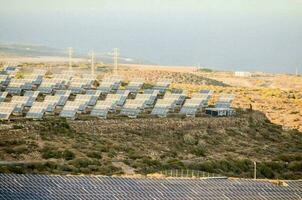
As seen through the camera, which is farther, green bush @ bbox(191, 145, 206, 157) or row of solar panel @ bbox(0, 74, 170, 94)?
row of solar panel @ bbox(0, 74, 170, 94)

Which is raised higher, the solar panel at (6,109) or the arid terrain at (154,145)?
the solar panel at (6,109)

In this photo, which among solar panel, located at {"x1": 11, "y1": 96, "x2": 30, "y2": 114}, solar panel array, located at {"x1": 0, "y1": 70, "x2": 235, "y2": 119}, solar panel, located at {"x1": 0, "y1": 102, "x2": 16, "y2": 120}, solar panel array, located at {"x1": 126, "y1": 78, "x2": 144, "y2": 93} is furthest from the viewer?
solar panel array, located at {"x1": 126, "y1": 78, "x2": 144, "y2": 93}

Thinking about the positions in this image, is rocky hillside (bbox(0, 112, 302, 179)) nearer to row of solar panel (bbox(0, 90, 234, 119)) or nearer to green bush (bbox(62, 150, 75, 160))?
green bush (bbox(62, 150, 75, 160))

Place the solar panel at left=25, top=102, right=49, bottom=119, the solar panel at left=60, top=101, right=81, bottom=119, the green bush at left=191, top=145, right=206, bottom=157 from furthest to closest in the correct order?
the solar panel at left=60, top=101, right=81, bottom=119 < the green bush at left=191, top=145, right=206, bottom=157 < the solar panel at left=25, top=102, right=49, bottom=119

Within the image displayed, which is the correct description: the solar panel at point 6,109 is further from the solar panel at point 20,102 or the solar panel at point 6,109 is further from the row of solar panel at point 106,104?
the solar panel at point 20,102

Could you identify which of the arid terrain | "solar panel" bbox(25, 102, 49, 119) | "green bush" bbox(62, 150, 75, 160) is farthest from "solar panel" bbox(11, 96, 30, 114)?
"green bush" bbox(62, 150, 75, 160)

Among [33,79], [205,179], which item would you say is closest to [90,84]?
[33,79]

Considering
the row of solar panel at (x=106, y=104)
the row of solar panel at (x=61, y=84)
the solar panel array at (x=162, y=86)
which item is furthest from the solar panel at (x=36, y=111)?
the solar panel array at (x=162, y=86)
